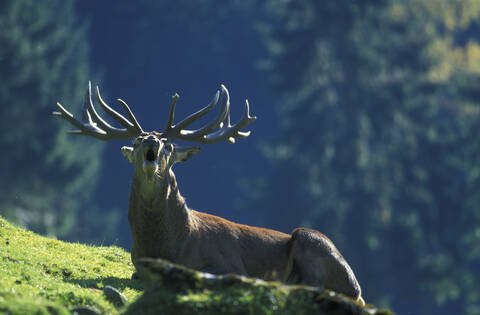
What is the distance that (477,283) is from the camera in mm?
39812

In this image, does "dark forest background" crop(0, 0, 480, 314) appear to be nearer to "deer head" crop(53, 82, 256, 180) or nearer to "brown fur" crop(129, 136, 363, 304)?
"deer head" crop(53, 82, 256, 180)

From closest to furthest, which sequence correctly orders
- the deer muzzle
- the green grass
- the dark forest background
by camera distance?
the green grass → the deer muzzle → the dark forest background

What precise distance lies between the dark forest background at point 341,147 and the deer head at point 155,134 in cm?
2732

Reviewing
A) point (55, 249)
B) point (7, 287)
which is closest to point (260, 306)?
point (7, 287)

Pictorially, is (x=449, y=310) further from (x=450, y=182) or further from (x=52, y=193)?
(x=52, y=193)

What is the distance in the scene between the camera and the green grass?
25.0 feet

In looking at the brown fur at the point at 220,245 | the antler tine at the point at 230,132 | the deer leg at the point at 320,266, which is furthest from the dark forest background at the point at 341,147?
the deer leg at the point at 320,266

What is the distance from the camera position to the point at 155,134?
1041 cm

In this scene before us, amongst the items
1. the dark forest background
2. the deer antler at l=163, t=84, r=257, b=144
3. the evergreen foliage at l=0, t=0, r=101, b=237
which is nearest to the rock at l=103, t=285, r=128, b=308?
the deer antler at l=163, t=84, r=257, b=144

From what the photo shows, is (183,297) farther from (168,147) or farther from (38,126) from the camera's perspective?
(38,126)

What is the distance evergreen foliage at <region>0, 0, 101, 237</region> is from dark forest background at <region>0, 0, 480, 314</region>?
0.08 m

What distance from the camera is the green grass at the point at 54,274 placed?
300 inches

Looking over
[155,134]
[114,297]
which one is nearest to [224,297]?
[114,297]

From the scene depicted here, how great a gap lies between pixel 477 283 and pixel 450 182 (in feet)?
19.8
